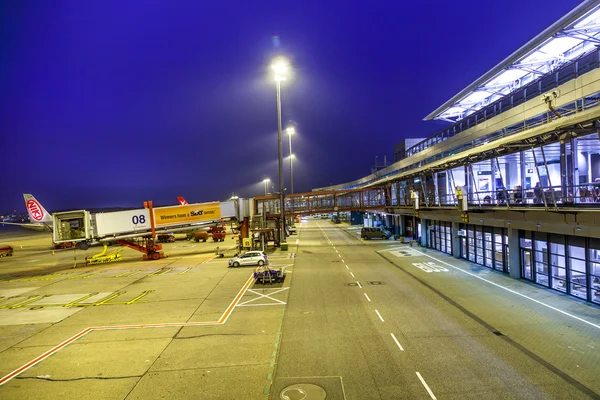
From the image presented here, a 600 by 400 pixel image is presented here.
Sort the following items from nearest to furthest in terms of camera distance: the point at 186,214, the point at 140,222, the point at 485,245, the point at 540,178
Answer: the point at 540,178
the point at 485,245
the point at 140,222
the point at 186,214

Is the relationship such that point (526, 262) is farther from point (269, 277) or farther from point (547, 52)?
point (269, 277)

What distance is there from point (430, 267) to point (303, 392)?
20841mm

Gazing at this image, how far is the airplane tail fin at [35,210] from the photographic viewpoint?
154 ft

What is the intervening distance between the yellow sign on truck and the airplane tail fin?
748 inches

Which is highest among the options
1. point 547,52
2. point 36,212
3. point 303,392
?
point 547,52

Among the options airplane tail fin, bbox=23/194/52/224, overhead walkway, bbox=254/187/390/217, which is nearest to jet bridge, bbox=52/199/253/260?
overhead walkway, bbox=254/187/390/217

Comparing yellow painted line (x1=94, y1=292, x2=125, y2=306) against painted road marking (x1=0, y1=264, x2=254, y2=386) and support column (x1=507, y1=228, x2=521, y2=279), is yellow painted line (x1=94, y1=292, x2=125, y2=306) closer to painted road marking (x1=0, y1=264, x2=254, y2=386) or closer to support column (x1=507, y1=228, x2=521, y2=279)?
painted road marking (x1=0, y1=264, x2=254, y2=386)

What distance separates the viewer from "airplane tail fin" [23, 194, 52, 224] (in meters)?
46.9

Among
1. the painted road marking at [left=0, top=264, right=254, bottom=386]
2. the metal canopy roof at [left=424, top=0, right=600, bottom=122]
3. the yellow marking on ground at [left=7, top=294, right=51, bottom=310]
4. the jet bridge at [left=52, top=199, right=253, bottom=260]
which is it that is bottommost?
the yellow marking on ground at [left=7, top=294, right=51, bottom=310]

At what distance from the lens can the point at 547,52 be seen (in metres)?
24.3

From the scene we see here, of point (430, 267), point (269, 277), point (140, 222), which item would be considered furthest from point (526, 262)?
point (140, 222)

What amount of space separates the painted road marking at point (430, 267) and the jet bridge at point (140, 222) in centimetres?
2391

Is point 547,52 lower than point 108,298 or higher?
higher

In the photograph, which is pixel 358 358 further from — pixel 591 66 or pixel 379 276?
pixel 591 66
